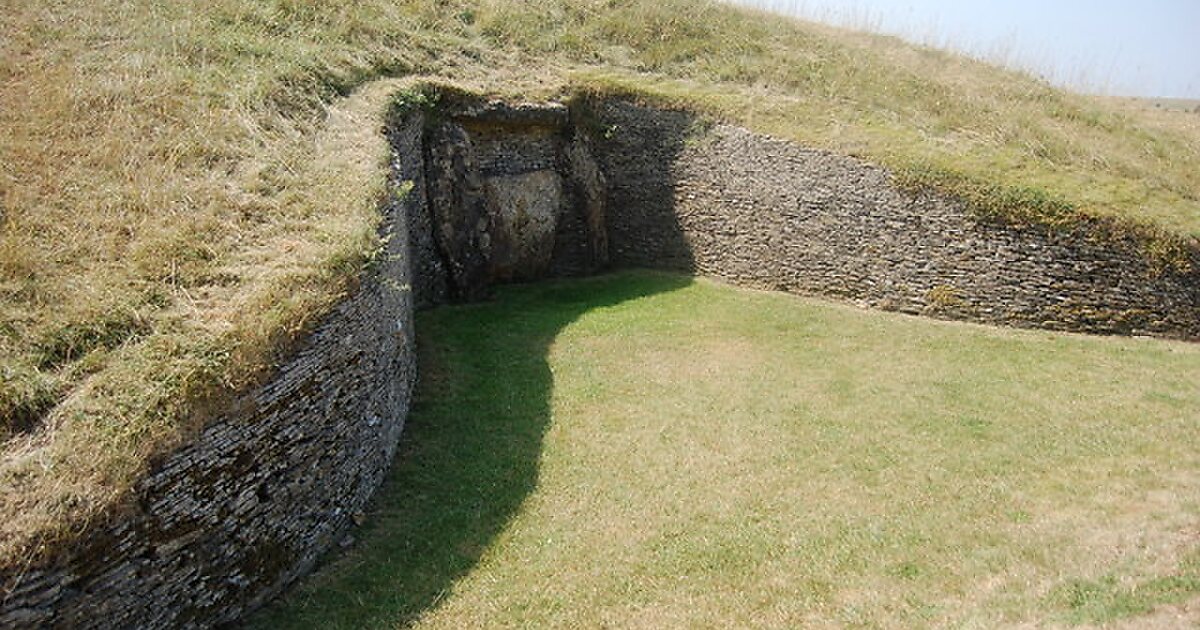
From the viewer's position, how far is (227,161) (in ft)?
37.3

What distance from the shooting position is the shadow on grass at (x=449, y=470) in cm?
866

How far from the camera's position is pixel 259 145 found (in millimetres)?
12133

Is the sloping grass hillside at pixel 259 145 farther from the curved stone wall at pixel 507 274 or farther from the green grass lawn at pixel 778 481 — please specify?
the green grass lawn at pixel 778 481

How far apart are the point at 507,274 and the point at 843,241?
25.2ft

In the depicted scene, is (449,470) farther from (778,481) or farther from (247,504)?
(778,481)

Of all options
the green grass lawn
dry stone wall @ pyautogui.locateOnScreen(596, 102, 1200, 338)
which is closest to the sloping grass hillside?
dry stone wall @ pyautogui.locateOnScreen(596, 102, 1200, 338)

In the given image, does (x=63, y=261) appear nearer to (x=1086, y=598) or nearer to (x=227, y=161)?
(x=227, y=161)

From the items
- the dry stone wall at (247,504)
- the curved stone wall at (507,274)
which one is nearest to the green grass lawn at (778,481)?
the dry stone wall at (247,504)

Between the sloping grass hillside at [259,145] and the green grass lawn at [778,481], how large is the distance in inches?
109

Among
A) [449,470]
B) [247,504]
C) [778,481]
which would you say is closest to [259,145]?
[449,470]

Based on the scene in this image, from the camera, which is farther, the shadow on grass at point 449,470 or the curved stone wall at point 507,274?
the shadow on grass at point 449,470

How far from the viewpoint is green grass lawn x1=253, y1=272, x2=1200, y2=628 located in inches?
338

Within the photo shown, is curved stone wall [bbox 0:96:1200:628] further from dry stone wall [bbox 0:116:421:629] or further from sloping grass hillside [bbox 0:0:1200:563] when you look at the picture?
sloping grass hillside [bbox 0:0:1200:563]

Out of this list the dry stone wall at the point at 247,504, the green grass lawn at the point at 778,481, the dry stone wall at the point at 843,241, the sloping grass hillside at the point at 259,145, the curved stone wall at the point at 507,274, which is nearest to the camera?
the dry stone wall at the point at 247,504
